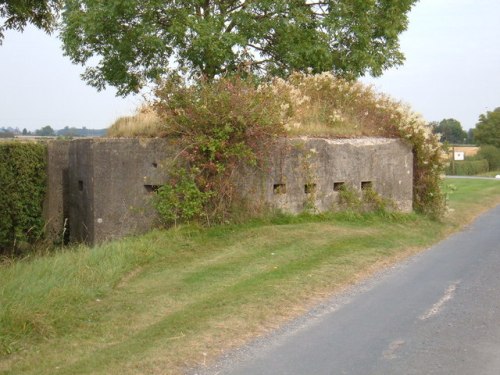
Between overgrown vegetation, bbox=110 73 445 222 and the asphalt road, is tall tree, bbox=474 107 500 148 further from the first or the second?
the asphalt road

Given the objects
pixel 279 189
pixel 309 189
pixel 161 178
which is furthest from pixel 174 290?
pixel 309 189

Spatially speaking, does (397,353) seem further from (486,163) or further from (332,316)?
(486,163)

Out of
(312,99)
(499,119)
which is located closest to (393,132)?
(312,99)

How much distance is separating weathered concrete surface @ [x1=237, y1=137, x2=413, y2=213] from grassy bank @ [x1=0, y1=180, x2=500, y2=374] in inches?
18.8

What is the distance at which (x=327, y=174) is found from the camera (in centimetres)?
1239

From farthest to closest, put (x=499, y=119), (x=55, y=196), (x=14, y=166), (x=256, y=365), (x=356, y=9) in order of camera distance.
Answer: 1. (x=499, y=119)
2. (x=356, y=9)
3. (x=55, y=196)
4. (x=14, y=166)
5. (x=256, y=365)

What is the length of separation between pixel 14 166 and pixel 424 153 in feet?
27.0

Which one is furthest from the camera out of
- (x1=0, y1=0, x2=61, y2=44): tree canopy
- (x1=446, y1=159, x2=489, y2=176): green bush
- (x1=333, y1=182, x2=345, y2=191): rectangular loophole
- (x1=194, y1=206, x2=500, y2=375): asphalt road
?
(x1=446, y1=159, x2=489, y2=176): green bush

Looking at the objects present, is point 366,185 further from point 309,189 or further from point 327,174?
point 309,189

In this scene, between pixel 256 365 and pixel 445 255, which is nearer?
pixel 256 365

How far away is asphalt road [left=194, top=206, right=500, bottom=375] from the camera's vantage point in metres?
5.21

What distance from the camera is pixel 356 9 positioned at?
15742 millimetres

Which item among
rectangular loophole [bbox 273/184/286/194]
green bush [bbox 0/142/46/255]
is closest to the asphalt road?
rectangular loophole [bbox 273/184/286/194]

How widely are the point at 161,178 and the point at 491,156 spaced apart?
48.6m
